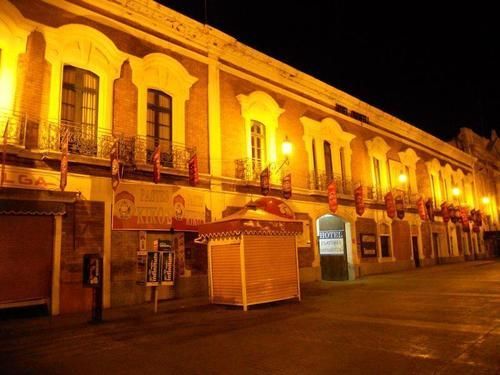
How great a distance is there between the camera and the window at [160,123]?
46.2ft

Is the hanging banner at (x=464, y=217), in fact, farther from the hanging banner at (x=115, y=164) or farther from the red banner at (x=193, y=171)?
the hanging banner at (x=115, y=164)

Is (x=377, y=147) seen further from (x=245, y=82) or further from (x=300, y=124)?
(x=245, y=82)

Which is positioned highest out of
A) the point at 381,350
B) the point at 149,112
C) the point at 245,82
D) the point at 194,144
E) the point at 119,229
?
the point at 245,82

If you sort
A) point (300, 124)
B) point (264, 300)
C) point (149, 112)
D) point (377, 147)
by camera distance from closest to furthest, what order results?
point (264, 300), point (149, 112), point (300, 124), point (377, 147)

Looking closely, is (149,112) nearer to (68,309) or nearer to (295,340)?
(68,309)

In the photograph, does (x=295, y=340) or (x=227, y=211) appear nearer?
(x=295, y=340)

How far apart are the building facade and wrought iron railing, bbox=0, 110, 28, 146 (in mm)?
38

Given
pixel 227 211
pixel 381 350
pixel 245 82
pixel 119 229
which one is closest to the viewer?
pixel 381 350

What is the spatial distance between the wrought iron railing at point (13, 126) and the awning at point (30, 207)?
1599 mm

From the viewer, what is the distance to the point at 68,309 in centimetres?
1113

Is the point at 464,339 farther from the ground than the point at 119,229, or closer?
closer

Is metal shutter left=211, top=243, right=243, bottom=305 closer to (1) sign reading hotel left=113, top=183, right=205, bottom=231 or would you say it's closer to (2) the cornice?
(1) sign reading hotel left=113, top=183, right=205, bottom=231

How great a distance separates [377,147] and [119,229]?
57.5 feet

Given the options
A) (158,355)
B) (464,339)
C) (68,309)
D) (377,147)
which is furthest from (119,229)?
(377,147)
